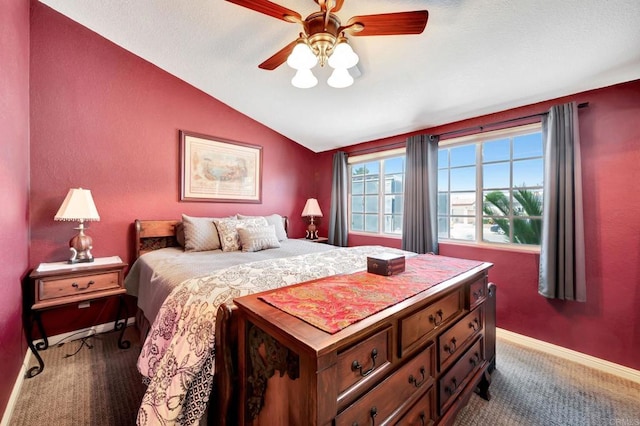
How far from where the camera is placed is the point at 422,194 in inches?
117

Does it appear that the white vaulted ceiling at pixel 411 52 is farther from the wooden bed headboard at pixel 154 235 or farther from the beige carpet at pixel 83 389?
the beige carpet at pixel 83 389

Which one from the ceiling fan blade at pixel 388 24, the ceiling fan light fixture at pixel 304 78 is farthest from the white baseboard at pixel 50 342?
the ceiling fan blade at pixel 388 24

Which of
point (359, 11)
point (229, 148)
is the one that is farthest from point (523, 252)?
point (229, 148)

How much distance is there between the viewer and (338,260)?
6.28ft

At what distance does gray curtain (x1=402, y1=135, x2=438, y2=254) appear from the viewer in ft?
9.64

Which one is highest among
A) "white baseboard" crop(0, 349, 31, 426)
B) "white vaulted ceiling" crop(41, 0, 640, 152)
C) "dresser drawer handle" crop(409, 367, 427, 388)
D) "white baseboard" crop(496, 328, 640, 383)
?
"white vaulted ceiling" crop(41, 0, 640, 152)

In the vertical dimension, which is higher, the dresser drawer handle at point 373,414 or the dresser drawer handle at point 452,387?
the dresser drawer handle at point 373,414

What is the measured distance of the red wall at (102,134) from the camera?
2227mm

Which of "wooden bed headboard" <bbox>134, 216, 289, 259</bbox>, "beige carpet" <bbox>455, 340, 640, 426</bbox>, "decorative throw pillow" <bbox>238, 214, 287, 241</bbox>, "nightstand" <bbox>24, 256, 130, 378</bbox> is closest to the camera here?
"beige carpet" <bbox>455, 340, 640, 426</bbox>

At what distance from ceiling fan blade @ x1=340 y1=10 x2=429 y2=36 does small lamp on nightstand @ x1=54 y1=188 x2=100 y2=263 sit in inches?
93.3

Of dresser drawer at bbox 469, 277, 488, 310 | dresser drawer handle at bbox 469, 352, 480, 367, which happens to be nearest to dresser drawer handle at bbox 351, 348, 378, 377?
dresser drawer at bbox 469, 277, 488, 310

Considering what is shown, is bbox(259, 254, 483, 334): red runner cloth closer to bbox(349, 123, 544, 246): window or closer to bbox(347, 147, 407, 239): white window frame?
bbox(349, 123, 544, 246): window

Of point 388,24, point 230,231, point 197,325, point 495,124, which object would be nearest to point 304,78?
point 388,24

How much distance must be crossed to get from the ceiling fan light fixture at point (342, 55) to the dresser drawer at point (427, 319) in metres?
1.42
